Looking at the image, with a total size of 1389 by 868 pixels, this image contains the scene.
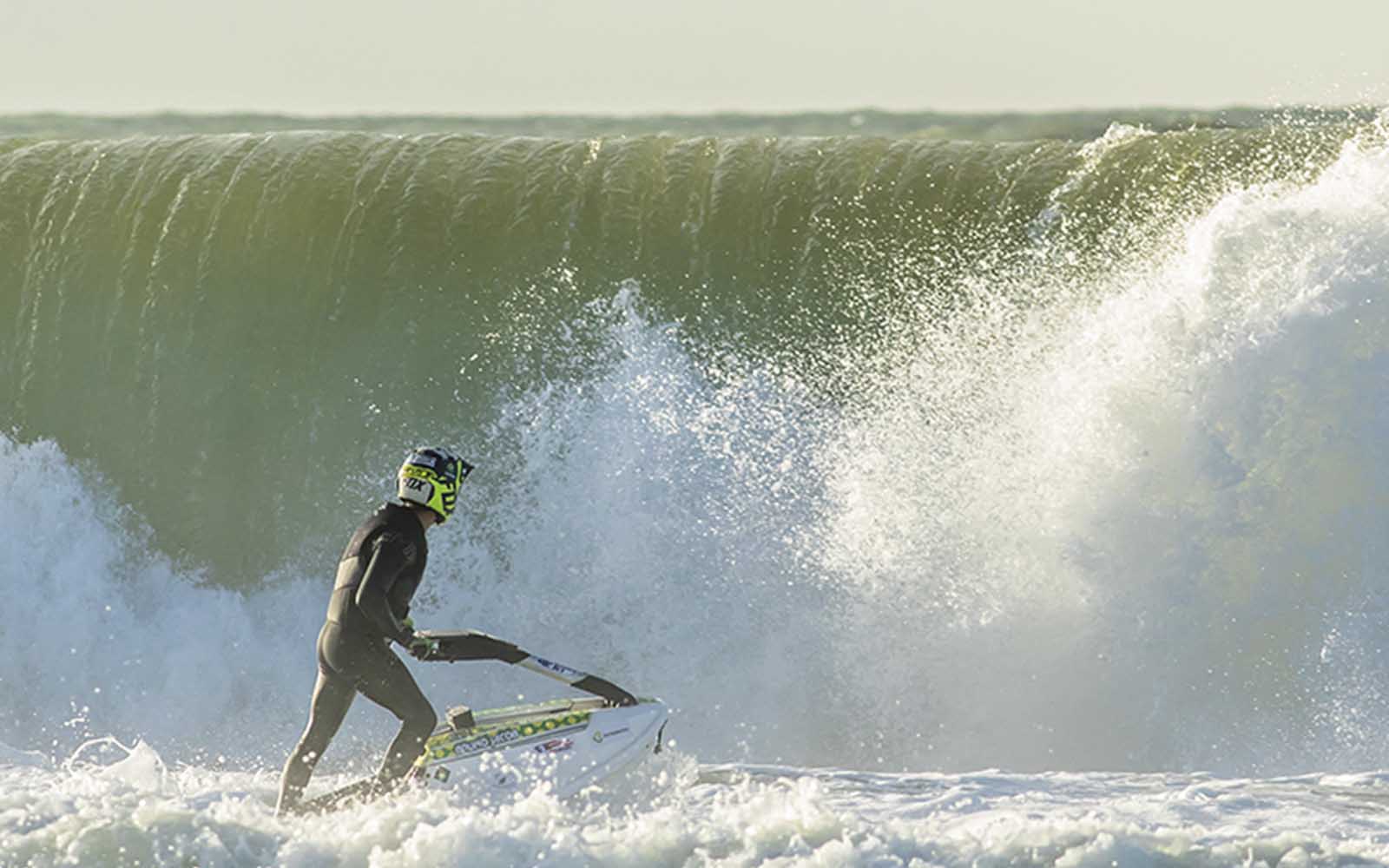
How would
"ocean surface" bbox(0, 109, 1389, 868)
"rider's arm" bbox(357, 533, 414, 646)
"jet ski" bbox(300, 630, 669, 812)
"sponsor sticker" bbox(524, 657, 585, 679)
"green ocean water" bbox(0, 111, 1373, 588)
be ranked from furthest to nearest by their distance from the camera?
"green ocean water" bbox(0, 111, 1373, 588)
"ocean surface" bbox(0, 109, 1389, 868)
"sponsor sticker" bbox(524, 657, 585, 679)
"jet ski" bbox(300, 630, 669, 812)
"rider's arm" bbox(357, 533, 414, 646)

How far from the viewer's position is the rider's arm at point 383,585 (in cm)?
793

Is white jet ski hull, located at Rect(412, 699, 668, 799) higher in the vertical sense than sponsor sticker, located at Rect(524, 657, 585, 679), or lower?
lower

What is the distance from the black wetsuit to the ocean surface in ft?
1.37

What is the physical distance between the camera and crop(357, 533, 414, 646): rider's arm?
26.0ft

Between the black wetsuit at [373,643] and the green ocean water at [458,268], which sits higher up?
the green ocean water at [458,268]

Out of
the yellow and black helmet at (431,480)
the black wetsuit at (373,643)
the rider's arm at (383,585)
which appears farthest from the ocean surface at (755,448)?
the yellow and black helmet at (431,480)

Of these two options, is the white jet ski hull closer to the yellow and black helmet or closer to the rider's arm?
the rider's arm

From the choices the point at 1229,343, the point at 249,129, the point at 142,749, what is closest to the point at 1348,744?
the point at 1229,343

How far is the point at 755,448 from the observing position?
1304 cm

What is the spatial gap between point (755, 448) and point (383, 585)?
547 centimetres

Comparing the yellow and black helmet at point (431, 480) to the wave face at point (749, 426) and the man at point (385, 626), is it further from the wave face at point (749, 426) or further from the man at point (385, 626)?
the wave face at point (749, 426)

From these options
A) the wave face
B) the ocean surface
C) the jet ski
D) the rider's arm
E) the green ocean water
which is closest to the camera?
the rider's arm

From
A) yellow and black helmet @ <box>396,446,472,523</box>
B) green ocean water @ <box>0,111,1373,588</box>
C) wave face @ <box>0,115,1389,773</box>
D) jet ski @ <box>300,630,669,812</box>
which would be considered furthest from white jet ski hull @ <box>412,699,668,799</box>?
green ocean water @ <box>0,111,1373,588</box>

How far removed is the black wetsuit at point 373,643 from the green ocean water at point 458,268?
18.8ft
